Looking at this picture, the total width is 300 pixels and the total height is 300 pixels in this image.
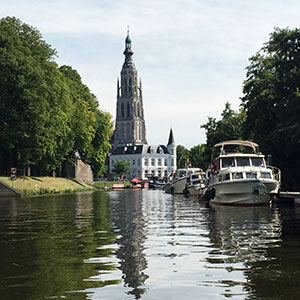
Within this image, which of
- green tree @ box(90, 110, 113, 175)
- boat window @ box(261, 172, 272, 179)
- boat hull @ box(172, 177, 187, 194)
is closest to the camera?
boat window @ box(261, 172, 272, 179)

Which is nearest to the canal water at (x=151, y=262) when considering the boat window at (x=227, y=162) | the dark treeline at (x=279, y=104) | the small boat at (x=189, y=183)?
the boat window at (x=227, y=162)

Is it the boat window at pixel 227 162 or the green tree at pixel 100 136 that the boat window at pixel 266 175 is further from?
the green tree at pixel 100 136

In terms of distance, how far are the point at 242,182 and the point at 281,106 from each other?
1289 cm

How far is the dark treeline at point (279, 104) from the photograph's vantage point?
46.5m

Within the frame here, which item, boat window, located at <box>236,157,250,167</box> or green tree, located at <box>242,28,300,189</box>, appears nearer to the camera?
boat window, located at <box>236,157,250,167</box>

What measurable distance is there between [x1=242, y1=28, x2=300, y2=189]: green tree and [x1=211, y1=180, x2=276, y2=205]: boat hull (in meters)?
6.94

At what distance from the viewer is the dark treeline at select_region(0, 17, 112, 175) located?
64.4m

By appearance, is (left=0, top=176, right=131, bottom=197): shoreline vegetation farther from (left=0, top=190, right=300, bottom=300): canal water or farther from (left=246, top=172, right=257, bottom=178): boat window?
(left=0, top=190, right=300, bottom=300): canal water

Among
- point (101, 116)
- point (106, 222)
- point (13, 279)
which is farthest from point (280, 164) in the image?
point (101, 116)

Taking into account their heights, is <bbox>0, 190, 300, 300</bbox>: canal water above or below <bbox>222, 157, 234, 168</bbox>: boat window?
below

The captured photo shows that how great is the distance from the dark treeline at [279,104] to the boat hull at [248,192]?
257 inches

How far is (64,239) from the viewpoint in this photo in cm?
1923

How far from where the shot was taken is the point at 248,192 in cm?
3850

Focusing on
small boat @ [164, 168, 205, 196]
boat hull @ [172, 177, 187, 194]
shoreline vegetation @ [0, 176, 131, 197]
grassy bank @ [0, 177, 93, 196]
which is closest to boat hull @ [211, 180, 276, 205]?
small boat @ [164, 168, 205, 196]
